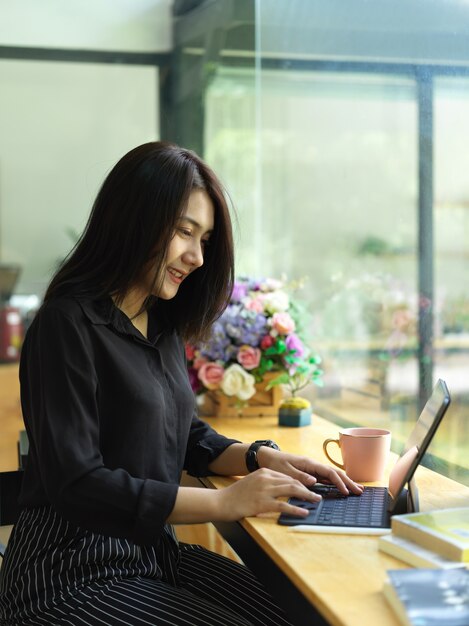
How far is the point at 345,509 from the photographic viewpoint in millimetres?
1481

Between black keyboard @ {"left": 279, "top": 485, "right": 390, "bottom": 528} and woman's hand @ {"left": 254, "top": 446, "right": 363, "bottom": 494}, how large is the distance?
0.05ft

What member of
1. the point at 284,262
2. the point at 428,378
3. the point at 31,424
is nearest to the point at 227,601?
the point at 31,424

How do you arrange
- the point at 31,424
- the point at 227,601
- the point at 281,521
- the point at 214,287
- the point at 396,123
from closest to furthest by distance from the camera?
the point at 281,521, the point at 31,424, the point at 227,601, the point at 214,287, the point at 396,123

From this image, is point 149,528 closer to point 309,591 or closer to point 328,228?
point 309,591

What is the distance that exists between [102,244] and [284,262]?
1690 millimetres

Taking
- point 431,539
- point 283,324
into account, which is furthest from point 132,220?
point 283,324

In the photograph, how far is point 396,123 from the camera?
2295mm

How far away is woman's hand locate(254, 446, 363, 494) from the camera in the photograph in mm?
1589

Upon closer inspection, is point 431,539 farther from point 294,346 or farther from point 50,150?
point 50,150

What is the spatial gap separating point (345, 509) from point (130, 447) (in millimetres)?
408

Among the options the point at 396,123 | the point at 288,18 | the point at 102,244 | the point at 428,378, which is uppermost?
the point at 288,18

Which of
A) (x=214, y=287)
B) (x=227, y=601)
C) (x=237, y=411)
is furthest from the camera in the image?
(x=237, y=411)

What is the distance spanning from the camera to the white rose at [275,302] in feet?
8.31

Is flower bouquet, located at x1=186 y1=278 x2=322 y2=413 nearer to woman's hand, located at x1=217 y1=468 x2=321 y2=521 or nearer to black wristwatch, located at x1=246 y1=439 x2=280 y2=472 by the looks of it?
black wristwatch, located at x1=246 y1=439 x2=280 y2=472
